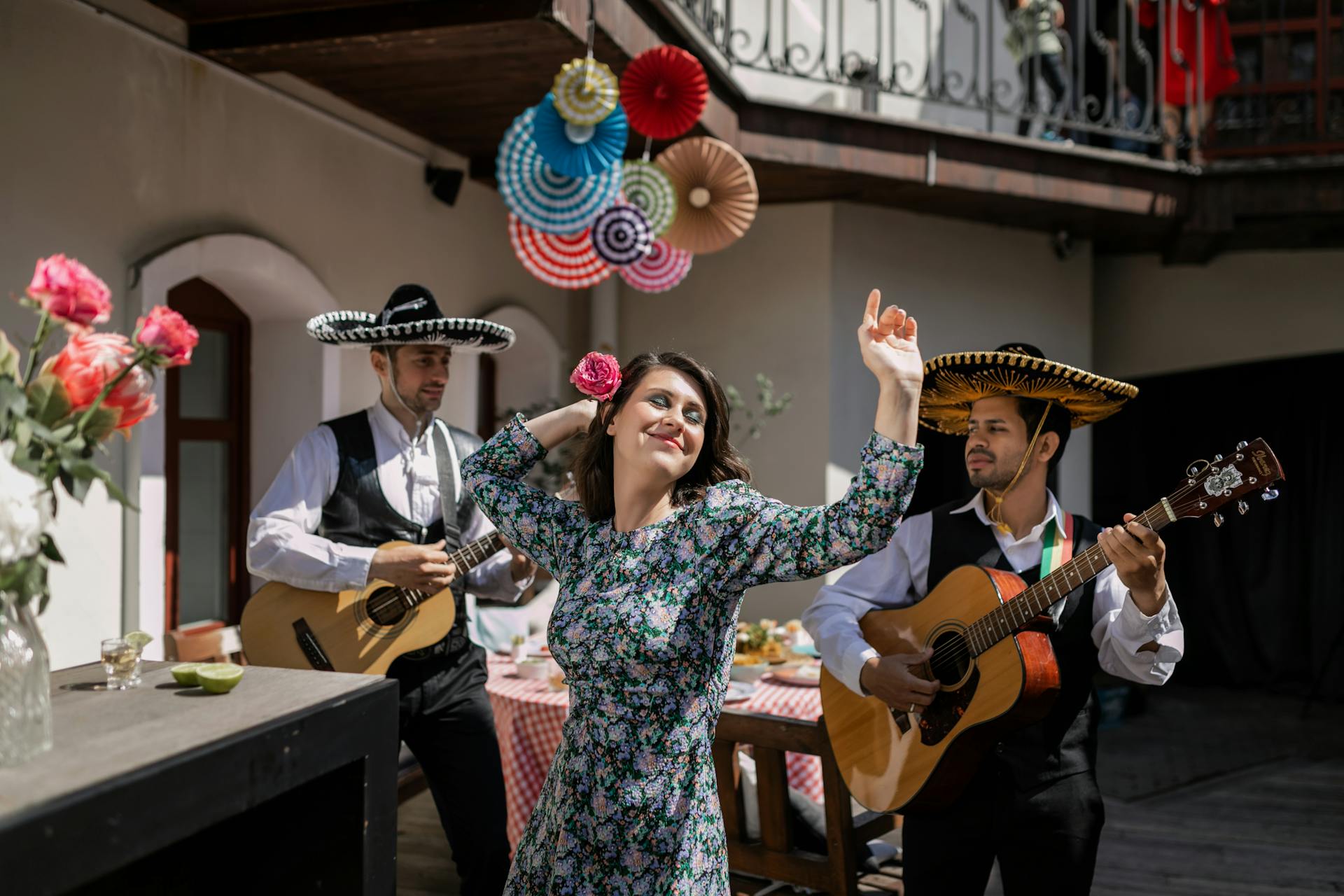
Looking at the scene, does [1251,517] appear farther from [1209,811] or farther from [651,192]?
[651,192]

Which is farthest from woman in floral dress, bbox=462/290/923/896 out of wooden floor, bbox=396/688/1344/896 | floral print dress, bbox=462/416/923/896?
wooden floor, bbox=396/688/1344/896

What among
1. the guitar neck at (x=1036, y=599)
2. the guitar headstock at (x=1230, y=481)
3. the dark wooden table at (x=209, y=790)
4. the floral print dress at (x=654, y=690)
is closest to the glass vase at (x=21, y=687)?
the dark wooden table at (x=209, y=790)

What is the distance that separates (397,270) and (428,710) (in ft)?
10.7

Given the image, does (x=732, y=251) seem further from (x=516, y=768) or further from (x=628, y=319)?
(x=516, y=768)

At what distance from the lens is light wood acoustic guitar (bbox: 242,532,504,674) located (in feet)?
9.97

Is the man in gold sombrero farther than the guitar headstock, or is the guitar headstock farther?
the man in gold sombrero

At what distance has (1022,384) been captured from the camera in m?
2.56

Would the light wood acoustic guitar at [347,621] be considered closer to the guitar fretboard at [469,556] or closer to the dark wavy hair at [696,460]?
the guitar fretboard at [469,556]

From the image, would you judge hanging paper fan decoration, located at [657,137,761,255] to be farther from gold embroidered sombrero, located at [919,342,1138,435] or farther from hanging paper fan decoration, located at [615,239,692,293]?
gold embroidered sombrero, located at [919,342,1138,435]

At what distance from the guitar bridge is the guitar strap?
45cm

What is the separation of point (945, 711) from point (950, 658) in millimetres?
121

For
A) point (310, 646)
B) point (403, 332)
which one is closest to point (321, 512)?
point (310, 646)

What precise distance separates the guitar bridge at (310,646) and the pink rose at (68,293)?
1855 millimetres

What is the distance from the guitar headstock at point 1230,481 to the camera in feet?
7.16
